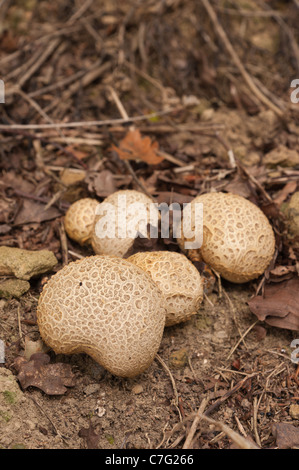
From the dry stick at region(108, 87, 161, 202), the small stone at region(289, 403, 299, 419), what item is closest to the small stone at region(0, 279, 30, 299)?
the dry stick at region(108, 87, 161, 202)

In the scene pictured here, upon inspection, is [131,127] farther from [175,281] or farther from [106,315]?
[106,315]

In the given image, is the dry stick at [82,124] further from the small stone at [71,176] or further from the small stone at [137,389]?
the small stone at [137,389]

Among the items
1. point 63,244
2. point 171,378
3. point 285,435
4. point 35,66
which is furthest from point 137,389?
point 35,66

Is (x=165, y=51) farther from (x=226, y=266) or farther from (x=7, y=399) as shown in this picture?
(x=7, y=399)

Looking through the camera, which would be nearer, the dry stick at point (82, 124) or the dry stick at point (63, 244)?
the dry stick at point (63, 244)

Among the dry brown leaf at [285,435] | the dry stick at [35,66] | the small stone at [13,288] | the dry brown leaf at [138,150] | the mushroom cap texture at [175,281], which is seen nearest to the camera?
the dry brown leaf at [285,435]

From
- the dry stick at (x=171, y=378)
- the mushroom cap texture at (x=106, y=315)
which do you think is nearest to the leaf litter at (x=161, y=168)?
the dry stick at (x=171, y=378)
